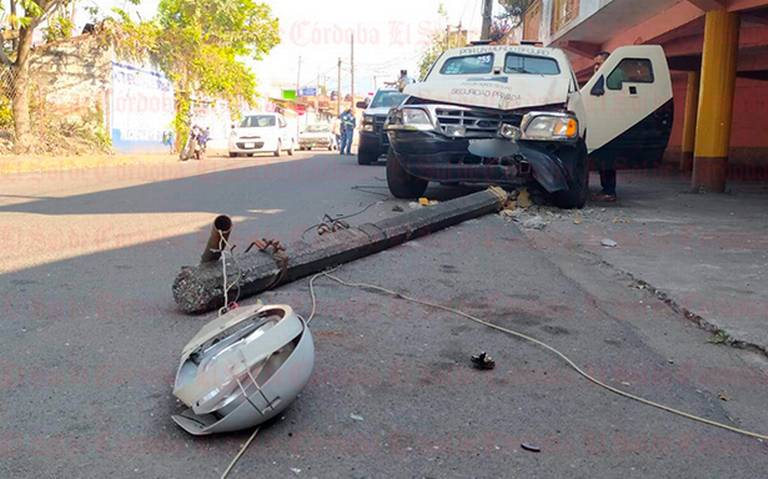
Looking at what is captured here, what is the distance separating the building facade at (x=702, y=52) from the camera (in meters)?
12.5

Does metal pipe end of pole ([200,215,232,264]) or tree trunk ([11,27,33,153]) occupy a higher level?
tree trunk ([11,27,33,153])

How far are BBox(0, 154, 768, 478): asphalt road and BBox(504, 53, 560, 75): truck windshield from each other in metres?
4.22

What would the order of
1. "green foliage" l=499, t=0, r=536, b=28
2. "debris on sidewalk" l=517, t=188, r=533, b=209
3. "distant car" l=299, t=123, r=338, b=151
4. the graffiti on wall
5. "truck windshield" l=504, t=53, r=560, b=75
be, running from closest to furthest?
"debris on sidewalk" l=517, t=188, r=533, b=209, "truck windshield" l=504, t=53, r=560, b=75, the graffiti on wall, "green foliage" l=499, t=0, r=536, b=28, "distant car" l=299, t=123, r=338, b=151

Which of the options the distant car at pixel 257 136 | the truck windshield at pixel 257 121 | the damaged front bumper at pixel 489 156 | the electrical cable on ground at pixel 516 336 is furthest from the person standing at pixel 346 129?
the electrical cable on ground at pixel 516 336

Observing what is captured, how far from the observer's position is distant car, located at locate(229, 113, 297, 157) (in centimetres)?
2638

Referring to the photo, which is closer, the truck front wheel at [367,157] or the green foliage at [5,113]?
the green foliage at [5,113]

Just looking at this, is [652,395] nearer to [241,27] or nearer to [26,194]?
[26,194]

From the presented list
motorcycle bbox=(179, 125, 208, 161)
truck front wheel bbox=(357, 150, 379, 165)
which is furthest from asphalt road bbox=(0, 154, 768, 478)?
motorcycle bbox=(179, 125, 208, 161)

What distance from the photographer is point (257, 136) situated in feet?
86.6

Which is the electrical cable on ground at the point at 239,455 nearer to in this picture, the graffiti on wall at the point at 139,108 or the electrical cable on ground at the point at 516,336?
the electrical cable on ground at the point at 516,336

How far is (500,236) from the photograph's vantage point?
712cm

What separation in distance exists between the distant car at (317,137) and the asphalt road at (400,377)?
34.6 m

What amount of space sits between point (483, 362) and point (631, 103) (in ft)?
25.2

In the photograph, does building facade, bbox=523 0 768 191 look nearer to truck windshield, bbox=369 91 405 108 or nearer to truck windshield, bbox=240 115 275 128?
truck windshield, bbox=369 91 405 108
